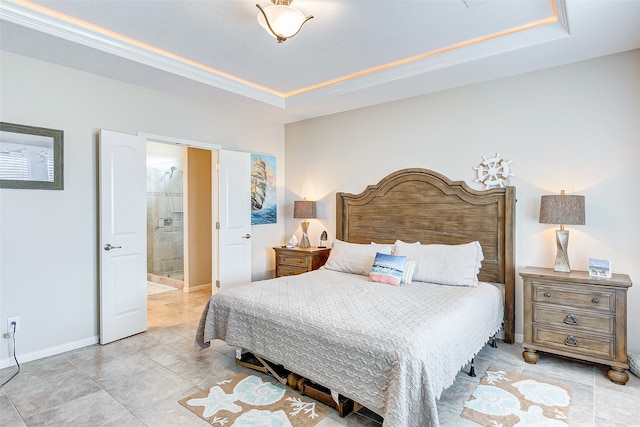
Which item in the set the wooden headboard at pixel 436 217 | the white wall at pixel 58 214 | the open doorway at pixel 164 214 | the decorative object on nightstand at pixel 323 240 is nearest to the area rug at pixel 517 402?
the wooden headboard at pixel 436 217

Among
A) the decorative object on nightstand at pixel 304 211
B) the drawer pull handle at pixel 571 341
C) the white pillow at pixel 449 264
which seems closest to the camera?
the drawer pull handle at pixel 571 341

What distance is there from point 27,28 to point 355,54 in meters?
2.62

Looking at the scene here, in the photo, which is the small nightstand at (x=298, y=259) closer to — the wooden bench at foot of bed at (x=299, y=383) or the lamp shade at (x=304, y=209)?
the lamp shade at (x=304, y=209)

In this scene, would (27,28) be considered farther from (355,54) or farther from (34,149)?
(355,54)

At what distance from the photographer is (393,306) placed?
8.45ft

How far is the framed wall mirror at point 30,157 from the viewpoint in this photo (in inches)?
116

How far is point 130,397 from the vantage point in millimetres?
2469

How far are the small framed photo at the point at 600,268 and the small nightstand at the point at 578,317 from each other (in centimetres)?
6

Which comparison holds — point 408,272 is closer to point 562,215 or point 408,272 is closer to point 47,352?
point 562,215

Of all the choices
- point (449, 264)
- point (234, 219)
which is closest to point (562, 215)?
point (449, 264)

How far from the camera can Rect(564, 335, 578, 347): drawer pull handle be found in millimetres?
2832

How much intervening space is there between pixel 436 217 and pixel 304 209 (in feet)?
5.93

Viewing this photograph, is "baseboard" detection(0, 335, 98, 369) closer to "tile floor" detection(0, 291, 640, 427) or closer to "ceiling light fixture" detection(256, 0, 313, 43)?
"tile floor" detection(0, 291, 640, 427)

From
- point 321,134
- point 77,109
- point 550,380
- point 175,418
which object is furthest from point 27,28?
point 550,380
